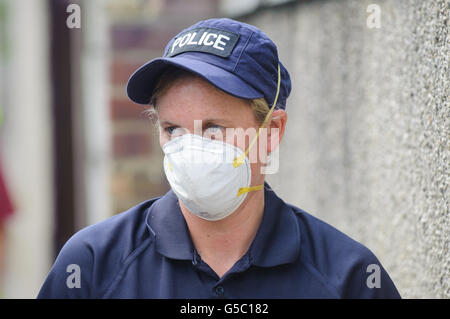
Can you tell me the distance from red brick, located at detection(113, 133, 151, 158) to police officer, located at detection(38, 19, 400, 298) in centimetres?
269

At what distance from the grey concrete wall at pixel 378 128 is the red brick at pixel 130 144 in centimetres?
119

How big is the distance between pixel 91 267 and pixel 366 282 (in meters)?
0.69

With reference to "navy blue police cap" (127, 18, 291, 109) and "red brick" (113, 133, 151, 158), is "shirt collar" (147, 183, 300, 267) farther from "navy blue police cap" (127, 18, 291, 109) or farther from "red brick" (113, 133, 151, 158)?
"red brick" (113, 133, 151, 158)

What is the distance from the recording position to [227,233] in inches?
74.2

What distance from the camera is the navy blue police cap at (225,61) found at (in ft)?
5.75

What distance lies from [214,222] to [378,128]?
38.2 inches

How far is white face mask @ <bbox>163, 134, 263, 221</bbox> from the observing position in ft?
5.94

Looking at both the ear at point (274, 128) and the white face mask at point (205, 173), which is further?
the ear at point (274, 128)

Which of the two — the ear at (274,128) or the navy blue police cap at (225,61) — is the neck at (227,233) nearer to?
the ear at (274,128)

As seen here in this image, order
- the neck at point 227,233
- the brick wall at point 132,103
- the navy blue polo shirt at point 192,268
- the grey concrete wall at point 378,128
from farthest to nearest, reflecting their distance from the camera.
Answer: the brick wall at point 132,103 → the grey concrete wall at point 378,128 → the neck at point 227,233 → the navy blue polo shirt at point 192,268

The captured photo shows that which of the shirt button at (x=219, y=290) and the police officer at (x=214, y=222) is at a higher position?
the police officer at (x=214, y=222)

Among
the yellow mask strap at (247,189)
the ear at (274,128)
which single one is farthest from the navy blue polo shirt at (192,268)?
the ear at (274,128)

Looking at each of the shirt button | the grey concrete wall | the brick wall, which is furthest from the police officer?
the brick wall
